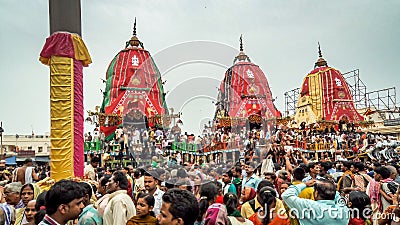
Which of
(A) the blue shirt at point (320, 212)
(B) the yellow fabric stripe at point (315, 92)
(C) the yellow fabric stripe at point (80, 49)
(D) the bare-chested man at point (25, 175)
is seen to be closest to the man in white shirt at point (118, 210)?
(A) the blue shirt at point (320, 212)

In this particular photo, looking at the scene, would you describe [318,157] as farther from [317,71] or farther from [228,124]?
[317,71]

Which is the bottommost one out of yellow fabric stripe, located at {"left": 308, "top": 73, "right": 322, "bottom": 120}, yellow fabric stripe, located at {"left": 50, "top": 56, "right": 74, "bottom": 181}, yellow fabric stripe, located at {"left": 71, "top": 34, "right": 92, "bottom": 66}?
yellow fabric stripe, located at {"left": 50, "top": 56, "right": 74, "bottom": 181}

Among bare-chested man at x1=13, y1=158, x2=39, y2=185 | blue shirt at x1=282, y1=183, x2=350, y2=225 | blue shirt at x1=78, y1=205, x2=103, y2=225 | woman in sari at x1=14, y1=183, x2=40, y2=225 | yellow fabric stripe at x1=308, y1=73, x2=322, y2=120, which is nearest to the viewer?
blue shirt at x1=282, y1=183, x2=350, y2=225

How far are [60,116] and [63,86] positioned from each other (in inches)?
22.6

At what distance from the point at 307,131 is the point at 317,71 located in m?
11.3

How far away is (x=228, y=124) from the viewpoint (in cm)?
2680

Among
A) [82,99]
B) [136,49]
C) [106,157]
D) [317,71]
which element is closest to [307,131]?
[317,71]

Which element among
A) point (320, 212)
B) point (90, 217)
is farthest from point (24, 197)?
point (320, 212)

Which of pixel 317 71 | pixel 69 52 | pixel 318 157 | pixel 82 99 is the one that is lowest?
pixel 318 157

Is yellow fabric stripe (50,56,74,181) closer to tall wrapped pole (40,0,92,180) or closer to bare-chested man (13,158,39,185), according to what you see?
tall wrapped pole (40,0,92,180)

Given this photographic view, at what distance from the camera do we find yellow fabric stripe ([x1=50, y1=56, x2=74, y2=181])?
6.59 meters

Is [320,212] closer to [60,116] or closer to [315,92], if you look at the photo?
[60,116]

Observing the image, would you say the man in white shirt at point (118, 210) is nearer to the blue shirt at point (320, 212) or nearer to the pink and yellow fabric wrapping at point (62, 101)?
the blue shirt at point (320, 212)

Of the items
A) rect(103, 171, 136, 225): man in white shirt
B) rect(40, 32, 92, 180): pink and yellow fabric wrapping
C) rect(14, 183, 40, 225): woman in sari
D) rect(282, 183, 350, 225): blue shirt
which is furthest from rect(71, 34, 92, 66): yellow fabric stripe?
rect(282, 183, 350, 225): blue shirt
